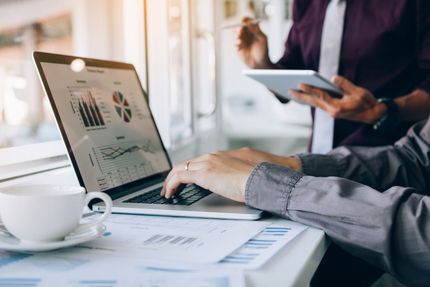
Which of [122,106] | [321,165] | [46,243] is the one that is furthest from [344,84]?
[46,243]

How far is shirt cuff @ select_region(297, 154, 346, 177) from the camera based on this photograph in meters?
1.08

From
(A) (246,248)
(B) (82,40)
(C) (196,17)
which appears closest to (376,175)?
(A) (246,248)

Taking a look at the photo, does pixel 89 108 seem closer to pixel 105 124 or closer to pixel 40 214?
pixel 105 124

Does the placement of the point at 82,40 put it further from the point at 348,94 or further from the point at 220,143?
the point at 220,143

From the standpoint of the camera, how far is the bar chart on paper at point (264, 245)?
0.61 m

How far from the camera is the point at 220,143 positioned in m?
2.66

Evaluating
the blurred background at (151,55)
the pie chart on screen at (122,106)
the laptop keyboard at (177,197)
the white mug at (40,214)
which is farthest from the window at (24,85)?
the white mug at (40,214)

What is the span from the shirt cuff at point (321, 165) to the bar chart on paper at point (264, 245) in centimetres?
28

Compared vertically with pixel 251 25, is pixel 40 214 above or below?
below

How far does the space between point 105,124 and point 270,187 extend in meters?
0.40

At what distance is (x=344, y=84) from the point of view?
4.28ft

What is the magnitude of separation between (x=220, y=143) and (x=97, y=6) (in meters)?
1.19

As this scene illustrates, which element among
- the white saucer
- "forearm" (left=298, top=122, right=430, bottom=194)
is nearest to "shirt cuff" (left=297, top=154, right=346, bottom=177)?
"forearm" (left=298, top=122, right=430, bottom=194)

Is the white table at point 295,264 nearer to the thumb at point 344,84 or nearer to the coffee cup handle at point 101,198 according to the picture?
the coffee cup handle at point 101,198
